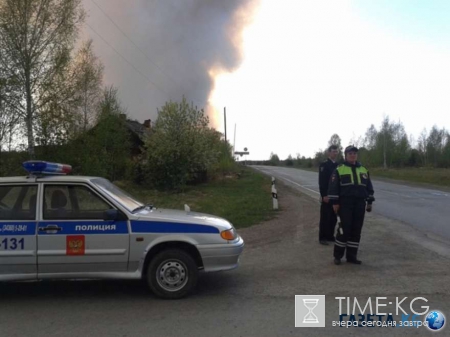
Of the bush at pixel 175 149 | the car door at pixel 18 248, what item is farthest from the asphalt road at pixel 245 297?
the bush at pixel 175 149

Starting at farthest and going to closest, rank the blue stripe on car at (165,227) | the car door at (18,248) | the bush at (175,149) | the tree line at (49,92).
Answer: the bush at (175,149)
the tree line at (49,92)
the blue stripe on car at (165,227)
the car door at (18,248)

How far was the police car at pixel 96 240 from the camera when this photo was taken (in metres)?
5.73

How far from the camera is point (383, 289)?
5984 millimetres

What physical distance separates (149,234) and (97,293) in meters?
1.18

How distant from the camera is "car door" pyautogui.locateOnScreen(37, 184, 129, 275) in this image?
573 cm

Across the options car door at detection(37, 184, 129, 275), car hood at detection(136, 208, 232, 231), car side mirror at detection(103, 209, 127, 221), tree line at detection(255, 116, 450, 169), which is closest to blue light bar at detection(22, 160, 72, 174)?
car door at detection(37, 184, 129, 275)

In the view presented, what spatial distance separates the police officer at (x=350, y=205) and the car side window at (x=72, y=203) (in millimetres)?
3747

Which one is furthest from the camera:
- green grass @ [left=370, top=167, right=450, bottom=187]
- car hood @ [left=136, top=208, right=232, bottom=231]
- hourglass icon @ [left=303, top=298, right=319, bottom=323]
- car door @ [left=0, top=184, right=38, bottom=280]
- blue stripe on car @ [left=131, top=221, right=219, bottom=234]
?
green grass @ [left=370, top=167, right=450, bottom=187]

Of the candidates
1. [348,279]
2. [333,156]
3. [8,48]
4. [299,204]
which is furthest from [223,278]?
[8,48]

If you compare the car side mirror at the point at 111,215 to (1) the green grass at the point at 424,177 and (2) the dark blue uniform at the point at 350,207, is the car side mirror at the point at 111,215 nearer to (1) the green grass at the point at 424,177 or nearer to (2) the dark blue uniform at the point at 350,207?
(2) the dark blue uniform at the point at 350,207

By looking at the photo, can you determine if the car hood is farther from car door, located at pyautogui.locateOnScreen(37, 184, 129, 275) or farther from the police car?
car door, located at pyautogui.locateOnScreen(37, 184, 129, 275)

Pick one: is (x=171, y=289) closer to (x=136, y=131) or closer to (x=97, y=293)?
(x=97, y=293)

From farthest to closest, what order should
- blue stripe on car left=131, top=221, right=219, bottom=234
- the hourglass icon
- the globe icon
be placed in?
blue stripe on car left=131, top=221, right=219, bottom=234, the hourglass icon, the globe icon

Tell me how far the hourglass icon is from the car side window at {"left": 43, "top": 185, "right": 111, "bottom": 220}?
2.75m
